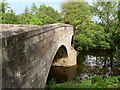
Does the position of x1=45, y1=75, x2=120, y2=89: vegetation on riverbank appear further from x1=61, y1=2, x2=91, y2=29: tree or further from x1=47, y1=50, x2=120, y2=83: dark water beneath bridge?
x1=61, y1=2, x2=91, y2=29: tree

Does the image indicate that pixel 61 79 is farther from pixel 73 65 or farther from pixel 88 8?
pixel 88 8

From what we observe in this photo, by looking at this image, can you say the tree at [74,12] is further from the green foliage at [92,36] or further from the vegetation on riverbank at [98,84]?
the vegetation on riverbank at [98,84]

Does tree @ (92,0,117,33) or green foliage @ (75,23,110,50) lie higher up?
tree @ (92,0,117,33)

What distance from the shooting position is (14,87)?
8.96ft

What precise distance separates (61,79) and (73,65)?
3.86 m

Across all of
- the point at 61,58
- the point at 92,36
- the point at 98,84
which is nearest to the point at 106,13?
the point at 92,36

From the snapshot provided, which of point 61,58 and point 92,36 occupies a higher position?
point 92,36

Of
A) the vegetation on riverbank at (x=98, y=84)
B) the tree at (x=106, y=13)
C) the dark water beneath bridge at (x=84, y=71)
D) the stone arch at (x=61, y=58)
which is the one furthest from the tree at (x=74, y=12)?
the vegetation on riverbank at (x=98, y=84)

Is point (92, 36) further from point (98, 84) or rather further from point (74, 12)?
point (98, 84)

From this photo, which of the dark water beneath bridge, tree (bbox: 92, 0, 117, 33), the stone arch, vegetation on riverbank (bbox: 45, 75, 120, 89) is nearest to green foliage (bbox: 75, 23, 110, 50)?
tree (bbox: 92, 0, 117, 33)

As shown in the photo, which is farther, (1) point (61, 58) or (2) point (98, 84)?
(1) point (61, 58)

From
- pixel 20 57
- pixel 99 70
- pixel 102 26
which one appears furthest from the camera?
pixel 102 26

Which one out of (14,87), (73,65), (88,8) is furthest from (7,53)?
(88,8)

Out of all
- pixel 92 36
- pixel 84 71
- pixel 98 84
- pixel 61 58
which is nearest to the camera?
pixel 98 84
